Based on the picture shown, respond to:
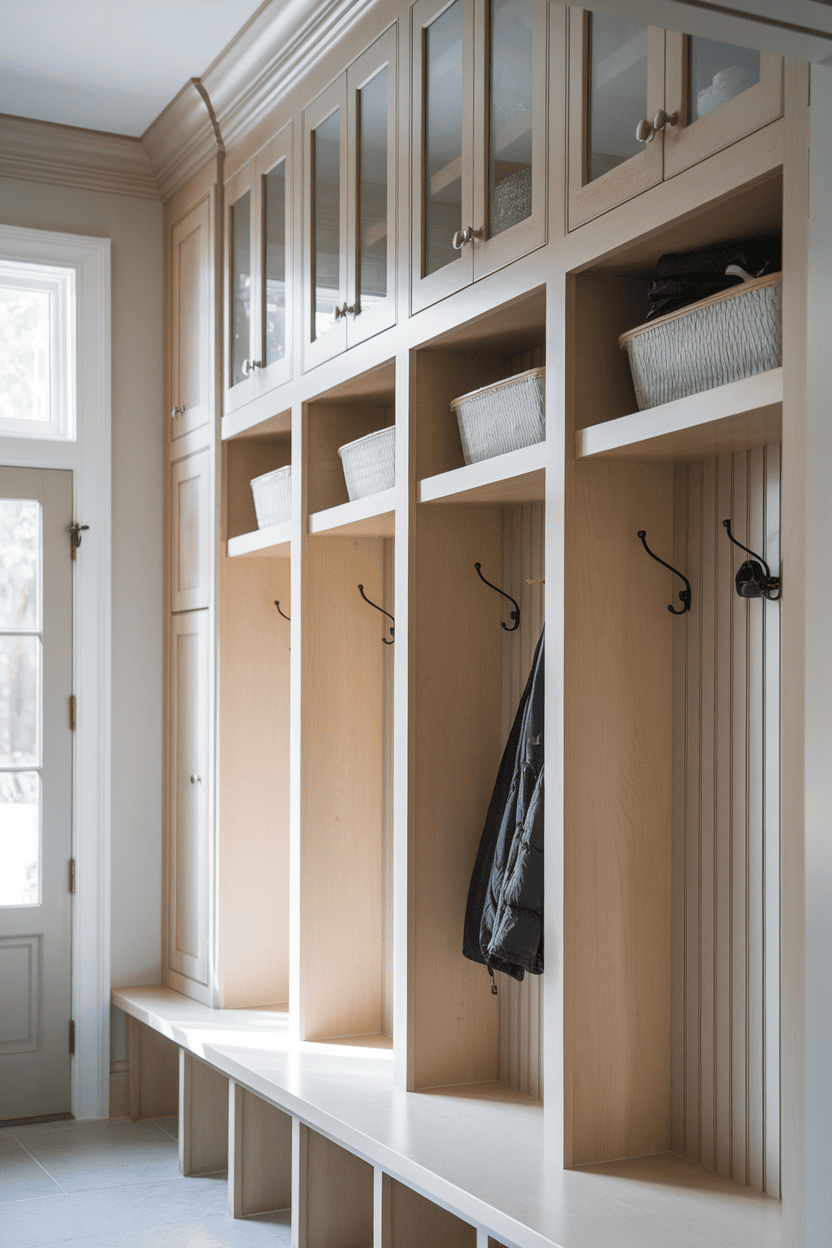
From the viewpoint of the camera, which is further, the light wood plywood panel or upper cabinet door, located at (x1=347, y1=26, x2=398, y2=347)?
upper cabinet door, located at (x1=347, y1=26, x2=398, y2=347)

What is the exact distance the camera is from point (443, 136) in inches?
99.0

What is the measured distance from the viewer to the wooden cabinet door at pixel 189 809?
12.3ft

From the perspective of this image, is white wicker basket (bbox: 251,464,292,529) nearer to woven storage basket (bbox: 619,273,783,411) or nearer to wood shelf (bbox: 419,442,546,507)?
wood shelf (bbox: 419,442,546,507)

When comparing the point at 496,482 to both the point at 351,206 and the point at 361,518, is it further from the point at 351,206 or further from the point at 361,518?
the point at 351,206

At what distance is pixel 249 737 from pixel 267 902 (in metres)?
0.50

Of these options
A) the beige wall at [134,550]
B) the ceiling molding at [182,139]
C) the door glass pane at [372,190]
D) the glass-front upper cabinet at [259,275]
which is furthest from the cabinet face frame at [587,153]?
the beige wall at [134,550]

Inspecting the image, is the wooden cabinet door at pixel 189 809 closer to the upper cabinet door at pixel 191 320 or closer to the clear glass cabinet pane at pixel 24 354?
the upper cabinet door at pixel 191 320

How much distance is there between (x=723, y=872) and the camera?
2.18 meters

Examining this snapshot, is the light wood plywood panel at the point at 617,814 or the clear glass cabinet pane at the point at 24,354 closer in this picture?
the light wood plywood panel at the point at 617,814

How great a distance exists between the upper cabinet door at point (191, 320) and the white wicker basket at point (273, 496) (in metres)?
0.38

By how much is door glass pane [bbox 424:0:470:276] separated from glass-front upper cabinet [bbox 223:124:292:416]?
0.75m

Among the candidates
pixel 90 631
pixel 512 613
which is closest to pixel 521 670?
pixel 512 613

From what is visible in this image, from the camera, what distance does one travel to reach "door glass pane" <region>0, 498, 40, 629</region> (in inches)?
152

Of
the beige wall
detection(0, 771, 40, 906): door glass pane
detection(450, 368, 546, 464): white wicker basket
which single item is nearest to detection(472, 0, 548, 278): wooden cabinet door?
detection(450, 368, 546, 464): white wicker basket
